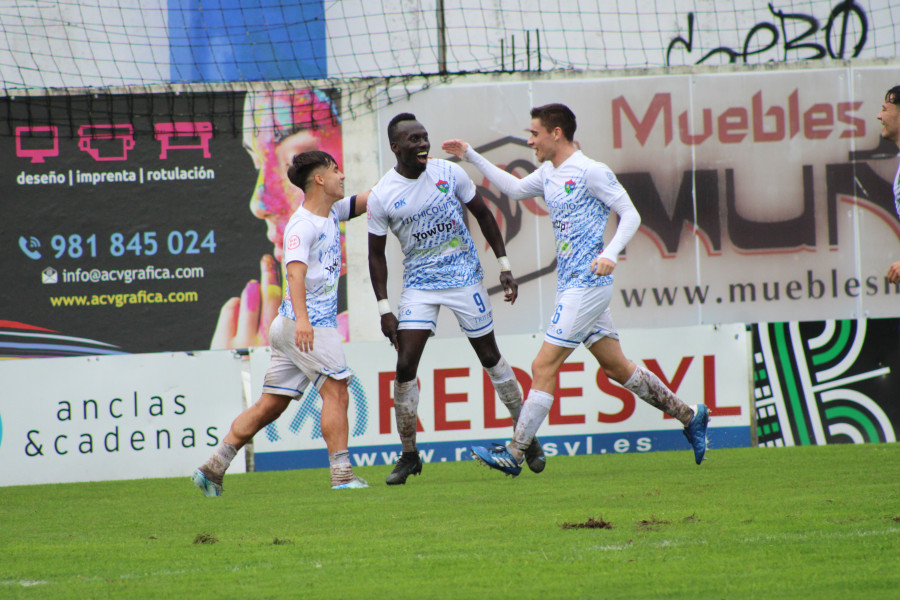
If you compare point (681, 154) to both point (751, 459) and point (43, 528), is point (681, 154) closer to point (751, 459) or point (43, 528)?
point (751, 459)

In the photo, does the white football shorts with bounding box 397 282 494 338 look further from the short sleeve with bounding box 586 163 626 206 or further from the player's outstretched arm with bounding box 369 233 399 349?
the short sleeve with bounding box 586 163 626 206

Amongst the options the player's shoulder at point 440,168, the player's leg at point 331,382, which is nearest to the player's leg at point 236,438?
the player's leg at point 331,382

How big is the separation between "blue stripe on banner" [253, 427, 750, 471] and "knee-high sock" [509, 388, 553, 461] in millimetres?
2180

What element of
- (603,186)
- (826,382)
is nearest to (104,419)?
(603,186)

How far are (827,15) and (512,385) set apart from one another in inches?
355

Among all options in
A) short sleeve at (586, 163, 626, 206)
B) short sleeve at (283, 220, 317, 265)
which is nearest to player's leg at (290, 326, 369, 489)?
short sleeve at (283, 220, 317, 265)

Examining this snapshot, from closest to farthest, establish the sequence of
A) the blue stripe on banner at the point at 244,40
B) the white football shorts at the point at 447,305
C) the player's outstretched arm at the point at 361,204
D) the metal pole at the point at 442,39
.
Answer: the white football shorts at the point at 447,305, the player's outstretched arm at the point at 361,204, the metal pole at the point at 442,39, the blue stripe on banner at the point at 244,40

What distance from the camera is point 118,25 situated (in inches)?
547

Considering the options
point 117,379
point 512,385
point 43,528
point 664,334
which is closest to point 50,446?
point 117,379

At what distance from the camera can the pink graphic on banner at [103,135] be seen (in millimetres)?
12609

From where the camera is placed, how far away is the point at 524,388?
30.1 ft

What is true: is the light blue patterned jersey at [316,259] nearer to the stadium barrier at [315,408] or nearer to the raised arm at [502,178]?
the raised arm at [502,178]

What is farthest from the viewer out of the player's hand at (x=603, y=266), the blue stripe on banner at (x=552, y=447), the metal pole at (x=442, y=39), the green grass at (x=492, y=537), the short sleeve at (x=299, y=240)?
the metal pole at (x=442, y=39)

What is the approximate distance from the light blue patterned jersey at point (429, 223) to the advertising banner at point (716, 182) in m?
5.52
